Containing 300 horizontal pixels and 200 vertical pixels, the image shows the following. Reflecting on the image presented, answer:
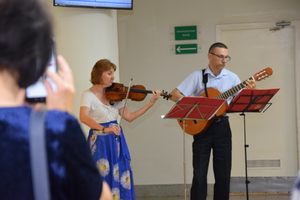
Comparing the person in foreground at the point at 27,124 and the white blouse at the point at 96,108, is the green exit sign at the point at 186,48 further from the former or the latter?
the person in foreground at the point at 27,124

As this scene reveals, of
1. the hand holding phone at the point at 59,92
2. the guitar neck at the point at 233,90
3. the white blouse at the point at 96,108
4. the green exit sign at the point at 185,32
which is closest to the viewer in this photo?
the hand holding phone at the point at 59,92

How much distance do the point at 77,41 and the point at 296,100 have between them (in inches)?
128

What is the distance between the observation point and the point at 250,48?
6246 mm

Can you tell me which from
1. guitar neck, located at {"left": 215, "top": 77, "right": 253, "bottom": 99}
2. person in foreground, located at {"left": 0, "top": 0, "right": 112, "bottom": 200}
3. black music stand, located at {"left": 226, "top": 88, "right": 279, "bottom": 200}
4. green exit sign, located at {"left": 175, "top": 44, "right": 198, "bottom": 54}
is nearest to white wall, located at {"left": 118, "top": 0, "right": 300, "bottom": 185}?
green exit sign, located at {"left": 175, "top": 44, "right": 198, "bottom": 54}

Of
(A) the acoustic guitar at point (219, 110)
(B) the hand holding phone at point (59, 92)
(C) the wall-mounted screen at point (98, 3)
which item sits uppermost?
(C) the wall-mounted screen at point (98, 3)

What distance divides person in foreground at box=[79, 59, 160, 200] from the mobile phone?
116 inches

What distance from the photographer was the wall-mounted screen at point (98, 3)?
4.55 metres

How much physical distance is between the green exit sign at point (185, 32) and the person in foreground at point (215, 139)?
1.38m

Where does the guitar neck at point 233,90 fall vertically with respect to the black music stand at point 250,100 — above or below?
above

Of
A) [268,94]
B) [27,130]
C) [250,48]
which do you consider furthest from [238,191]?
[27,130]

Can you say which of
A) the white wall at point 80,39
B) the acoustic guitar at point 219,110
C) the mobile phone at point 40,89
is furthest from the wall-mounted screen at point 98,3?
the mobile phone at point 40,89

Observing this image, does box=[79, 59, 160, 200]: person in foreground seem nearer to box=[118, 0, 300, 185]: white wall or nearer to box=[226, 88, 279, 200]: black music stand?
box=[226, 88, 279, 200]: black music stand

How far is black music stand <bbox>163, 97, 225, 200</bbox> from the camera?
4.07 meters

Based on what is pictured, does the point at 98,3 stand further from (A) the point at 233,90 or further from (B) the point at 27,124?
(B) the point at 27,124
